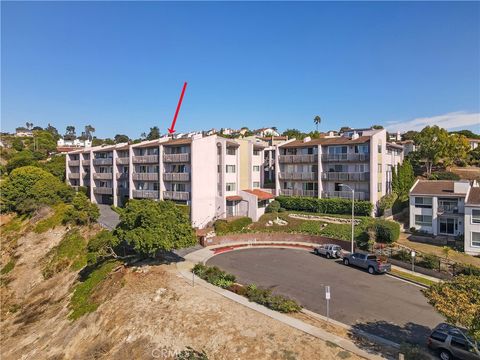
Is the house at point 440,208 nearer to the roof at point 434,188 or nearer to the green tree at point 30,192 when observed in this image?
the roof at point 434,188

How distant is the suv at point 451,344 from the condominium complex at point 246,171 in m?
28.7

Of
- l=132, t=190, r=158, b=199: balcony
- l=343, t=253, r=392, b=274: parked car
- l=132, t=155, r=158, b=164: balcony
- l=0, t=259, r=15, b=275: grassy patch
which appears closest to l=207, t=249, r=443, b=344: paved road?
l=343, t=253, r=392, b=274: parked car

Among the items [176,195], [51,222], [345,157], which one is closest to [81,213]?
[51,222]

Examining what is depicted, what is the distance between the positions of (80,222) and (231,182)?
24.3 metres

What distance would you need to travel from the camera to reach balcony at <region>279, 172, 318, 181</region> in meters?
53.6

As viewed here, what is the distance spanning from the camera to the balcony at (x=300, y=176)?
53594 millimetres

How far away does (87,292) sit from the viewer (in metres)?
31.2

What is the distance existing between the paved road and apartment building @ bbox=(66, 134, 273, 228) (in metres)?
13.2

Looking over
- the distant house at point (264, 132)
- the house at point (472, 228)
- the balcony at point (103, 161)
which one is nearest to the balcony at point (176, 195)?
the balcony at point (103, 161)

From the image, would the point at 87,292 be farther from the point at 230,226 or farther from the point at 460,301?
the point at 460,301

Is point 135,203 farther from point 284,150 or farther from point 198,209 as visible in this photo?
point 284,150

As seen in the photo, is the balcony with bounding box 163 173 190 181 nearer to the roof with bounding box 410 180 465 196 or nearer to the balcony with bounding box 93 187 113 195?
the balcony with bounding box 93 187 113 195

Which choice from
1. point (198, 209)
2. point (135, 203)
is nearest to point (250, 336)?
point (135, 203)

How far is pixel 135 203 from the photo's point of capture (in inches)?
1350
